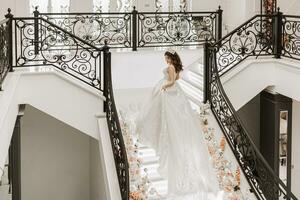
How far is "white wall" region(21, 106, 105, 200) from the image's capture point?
37.6 feet

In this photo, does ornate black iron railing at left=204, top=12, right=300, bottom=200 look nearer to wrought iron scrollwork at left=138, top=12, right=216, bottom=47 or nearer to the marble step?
the marble step

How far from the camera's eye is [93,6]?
14.1 meters

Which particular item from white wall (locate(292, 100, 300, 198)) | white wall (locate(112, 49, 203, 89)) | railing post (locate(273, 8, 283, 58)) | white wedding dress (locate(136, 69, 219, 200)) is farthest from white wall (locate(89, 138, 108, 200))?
white wall (locate(292, 100, 300, 198))

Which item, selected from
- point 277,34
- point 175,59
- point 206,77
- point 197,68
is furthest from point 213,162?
point 277,34

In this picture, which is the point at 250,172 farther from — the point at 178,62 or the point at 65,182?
the point at 65,182

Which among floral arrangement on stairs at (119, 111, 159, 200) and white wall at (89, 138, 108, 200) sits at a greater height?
floral arrangement on stairs at (119, 111, 159, 200)

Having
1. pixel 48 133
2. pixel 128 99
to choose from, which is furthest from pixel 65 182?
pixel 128 99

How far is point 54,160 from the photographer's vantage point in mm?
11766

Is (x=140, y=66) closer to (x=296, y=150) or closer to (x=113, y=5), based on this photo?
(x=113, y=5)

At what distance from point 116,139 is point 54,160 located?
4.23 metres

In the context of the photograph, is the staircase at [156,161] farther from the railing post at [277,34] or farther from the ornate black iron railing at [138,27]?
the ornate black iron railing at [138,27]

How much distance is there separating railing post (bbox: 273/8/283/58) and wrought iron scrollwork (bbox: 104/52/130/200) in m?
4.01

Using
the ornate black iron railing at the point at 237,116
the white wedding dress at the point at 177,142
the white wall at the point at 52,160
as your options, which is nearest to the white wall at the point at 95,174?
the white wall at the point at 52,160

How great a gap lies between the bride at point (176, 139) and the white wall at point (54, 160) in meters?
3.23
